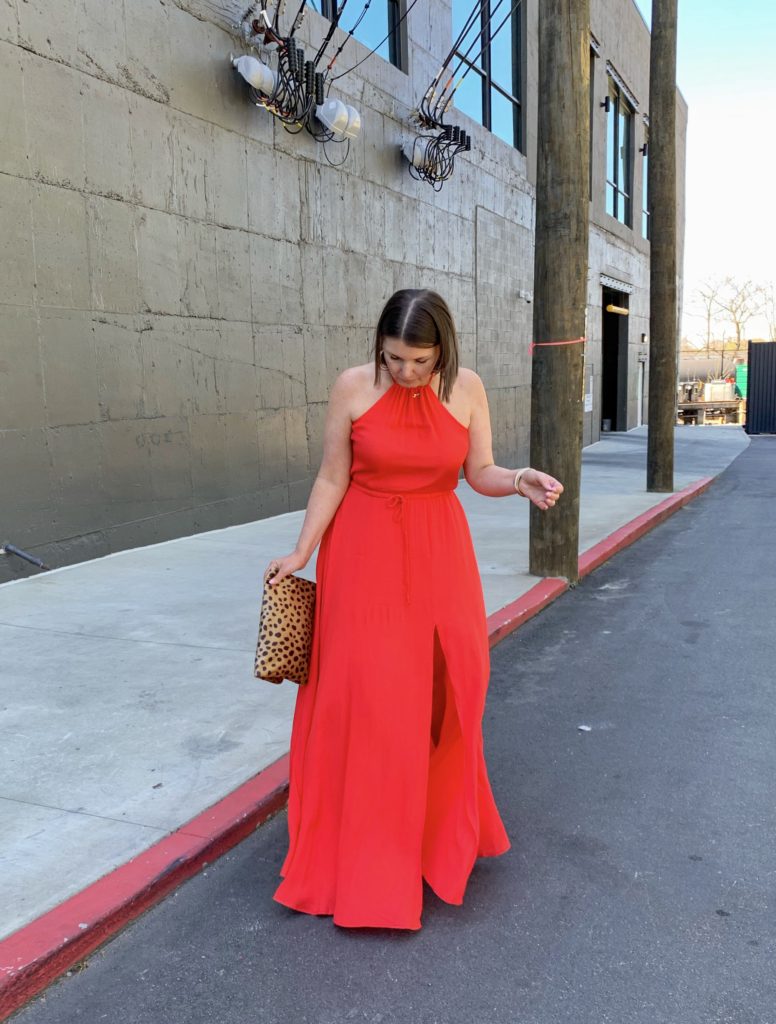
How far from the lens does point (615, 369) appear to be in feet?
Result: 87.1

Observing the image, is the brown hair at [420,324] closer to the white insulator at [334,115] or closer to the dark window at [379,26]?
the white insulator at [334,115]

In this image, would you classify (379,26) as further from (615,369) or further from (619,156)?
(615,369)

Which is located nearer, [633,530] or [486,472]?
[486,472]

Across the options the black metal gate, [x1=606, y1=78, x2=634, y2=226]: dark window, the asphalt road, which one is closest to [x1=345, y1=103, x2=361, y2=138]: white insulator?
the asphalt road

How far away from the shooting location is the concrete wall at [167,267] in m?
6.71

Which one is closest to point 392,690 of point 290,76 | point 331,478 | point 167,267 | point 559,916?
point 331,478

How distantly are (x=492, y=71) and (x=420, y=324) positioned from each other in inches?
551

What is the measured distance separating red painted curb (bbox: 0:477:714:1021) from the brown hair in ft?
5.65

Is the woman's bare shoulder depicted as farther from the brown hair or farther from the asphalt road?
the asphalt road

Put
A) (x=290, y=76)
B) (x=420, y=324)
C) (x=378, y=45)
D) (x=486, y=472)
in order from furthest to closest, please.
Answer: (x=378, y=45) < (x=290, y=76) < (x=486, y=472) < (x=420, y=324)

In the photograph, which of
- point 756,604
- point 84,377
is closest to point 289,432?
point 84,377

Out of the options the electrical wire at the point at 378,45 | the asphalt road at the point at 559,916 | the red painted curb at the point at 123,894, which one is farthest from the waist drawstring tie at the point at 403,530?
the electrical wire at the point at 378,45

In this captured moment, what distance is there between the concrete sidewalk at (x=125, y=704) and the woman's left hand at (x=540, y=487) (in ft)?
5.40

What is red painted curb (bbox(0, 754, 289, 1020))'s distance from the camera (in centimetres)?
242
